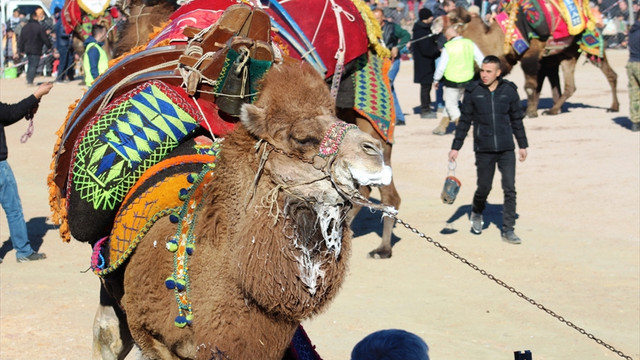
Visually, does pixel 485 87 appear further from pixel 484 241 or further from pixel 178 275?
pixel 178 275

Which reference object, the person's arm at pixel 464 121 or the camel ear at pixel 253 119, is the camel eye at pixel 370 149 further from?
the person's arm at pixel 464 121

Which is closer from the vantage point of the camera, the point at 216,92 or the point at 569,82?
the point at 216,92

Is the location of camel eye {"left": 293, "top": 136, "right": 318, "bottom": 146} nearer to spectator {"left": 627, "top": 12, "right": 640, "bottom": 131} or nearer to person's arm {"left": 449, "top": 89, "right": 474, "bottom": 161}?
person's arm {"left": 449, "top": 89, "right": 474, "bottom": 161}

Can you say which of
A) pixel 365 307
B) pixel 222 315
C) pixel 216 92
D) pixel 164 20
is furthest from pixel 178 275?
pixel 365 307

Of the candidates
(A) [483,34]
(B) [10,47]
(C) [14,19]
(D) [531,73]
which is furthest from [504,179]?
(C) [14,19]

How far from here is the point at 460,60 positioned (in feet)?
52.0

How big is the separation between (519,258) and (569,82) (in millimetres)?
8979

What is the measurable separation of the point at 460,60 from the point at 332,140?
497 inches

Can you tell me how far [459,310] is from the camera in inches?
308

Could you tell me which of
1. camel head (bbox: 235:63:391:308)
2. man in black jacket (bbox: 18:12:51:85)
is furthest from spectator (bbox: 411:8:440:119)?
camel head (bbox: 235:63:391:308)

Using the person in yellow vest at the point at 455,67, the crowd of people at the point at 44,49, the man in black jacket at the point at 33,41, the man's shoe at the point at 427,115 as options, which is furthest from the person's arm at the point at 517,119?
the man in black jacket at the point at 33,41

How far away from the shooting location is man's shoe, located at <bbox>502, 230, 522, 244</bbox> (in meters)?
10.0

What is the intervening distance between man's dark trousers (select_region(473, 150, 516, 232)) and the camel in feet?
21.7

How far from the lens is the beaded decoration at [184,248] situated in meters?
3.97
